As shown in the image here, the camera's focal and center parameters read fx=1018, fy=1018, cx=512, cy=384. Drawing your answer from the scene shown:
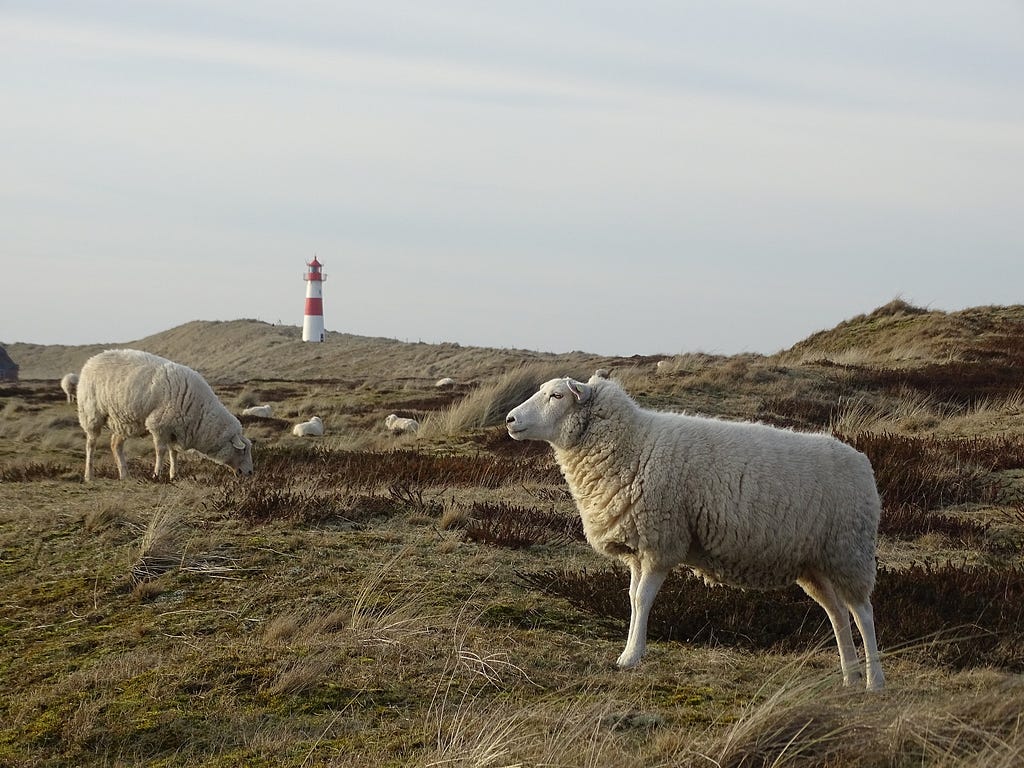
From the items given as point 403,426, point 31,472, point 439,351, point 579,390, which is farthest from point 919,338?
point 439,351

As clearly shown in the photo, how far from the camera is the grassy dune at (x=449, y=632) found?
13.0 ft

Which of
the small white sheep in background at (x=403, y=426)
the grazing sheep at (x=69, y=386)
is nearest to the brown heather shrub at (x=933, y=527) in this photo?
the small white sheep in background at (x=403, y=426)

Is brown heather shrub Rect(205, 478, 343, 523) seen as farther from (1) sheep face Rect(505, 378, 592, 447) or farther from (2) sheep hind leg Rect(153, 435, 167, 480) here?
(2) sheep hind leg Rect(153, 435, 167, 480)

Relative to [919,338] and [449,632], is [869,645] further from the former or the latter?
[919,338]

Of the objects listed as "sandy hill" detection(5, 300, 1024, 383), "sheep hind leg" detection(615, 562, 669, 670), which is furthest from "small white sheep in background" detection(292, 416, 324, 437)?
"sheep hind leg" detection(615, 562, 669, 670)

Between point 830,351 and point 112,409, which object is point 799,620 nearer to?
point 112,409

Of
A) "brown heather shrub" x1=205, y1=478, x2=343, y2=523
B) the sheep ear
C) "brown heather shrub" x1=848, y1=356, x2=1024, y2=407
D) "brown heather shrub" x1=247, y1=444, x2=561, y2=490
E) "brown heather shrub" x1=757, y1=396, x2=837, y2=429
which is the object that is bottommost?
"brown heather shrub" x1=247, y1=444, x2=561, y2=490

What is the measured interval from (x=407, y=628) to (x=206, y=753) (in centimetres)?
161

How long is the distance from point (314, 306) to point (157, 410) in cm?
4607

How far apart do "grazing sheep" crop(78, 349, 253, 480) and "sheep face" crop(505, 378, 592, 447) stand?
8.63m

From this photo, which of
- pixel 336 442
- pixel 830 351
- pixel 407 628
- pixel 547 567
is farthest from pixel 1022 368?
pixel 407 628

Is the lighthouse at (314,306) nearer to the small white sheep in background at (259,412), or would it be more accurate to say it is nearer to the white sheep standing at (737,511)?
the small white sheep in background at (259,412)

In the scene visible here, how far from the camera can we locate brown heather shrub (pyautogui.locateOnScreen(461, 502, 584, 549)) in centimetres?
805

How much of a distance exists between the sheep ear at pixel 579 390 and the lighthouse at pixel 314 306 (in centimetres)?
5319
